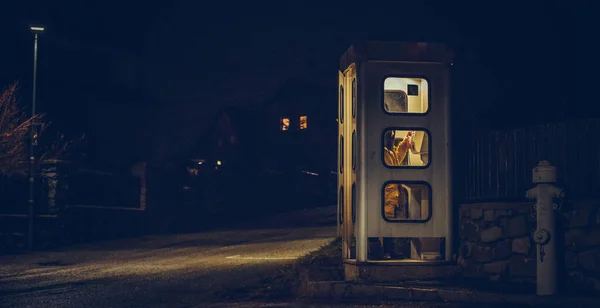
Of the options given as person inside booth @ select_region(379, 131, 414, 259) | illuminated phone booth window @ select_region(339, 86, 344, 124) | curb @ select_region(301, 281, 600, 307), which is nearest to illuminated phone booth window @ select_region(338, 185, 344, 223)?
person inside booth @ select_region(379, 131, 414, 259)

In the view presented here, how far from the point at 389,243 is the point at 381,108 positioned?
234 cm

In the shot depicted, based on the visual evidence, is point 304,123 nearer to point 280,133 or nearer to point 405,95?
point 280,133

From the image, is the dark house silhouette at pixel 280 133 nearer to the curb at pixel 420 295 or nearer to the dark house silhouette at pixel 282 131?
the dark house silhouette at pixel 282 131

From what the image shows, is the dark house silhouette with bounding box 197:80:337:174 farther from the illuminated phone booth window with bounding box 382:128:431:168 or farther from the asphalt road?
the illuminated phone booth window with bounding box 382:128:431:168

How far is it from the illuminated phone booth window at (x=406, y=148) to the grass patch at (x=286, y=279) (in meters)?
1.82

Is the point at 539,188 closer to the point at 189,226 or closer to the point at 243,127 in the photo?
the point at 189,226

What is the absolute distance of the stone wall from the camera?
8.28 meters

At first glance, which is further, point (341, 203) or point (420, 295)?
point (341, 203)

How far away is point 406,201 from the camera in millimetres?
10250

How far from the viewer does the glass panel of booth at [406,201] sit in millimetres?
9531

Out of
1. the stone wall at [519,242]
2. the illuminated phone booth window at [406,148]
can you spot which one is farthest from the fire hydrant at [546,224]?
the illuminated phone booth window at [406,148]

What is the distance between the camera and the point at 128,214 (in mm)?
24422

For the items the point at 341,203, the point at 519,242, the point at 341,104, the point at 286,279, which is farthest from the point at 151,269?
the point at 519,242

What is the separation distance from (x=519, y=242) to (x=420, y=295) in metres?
1.49
